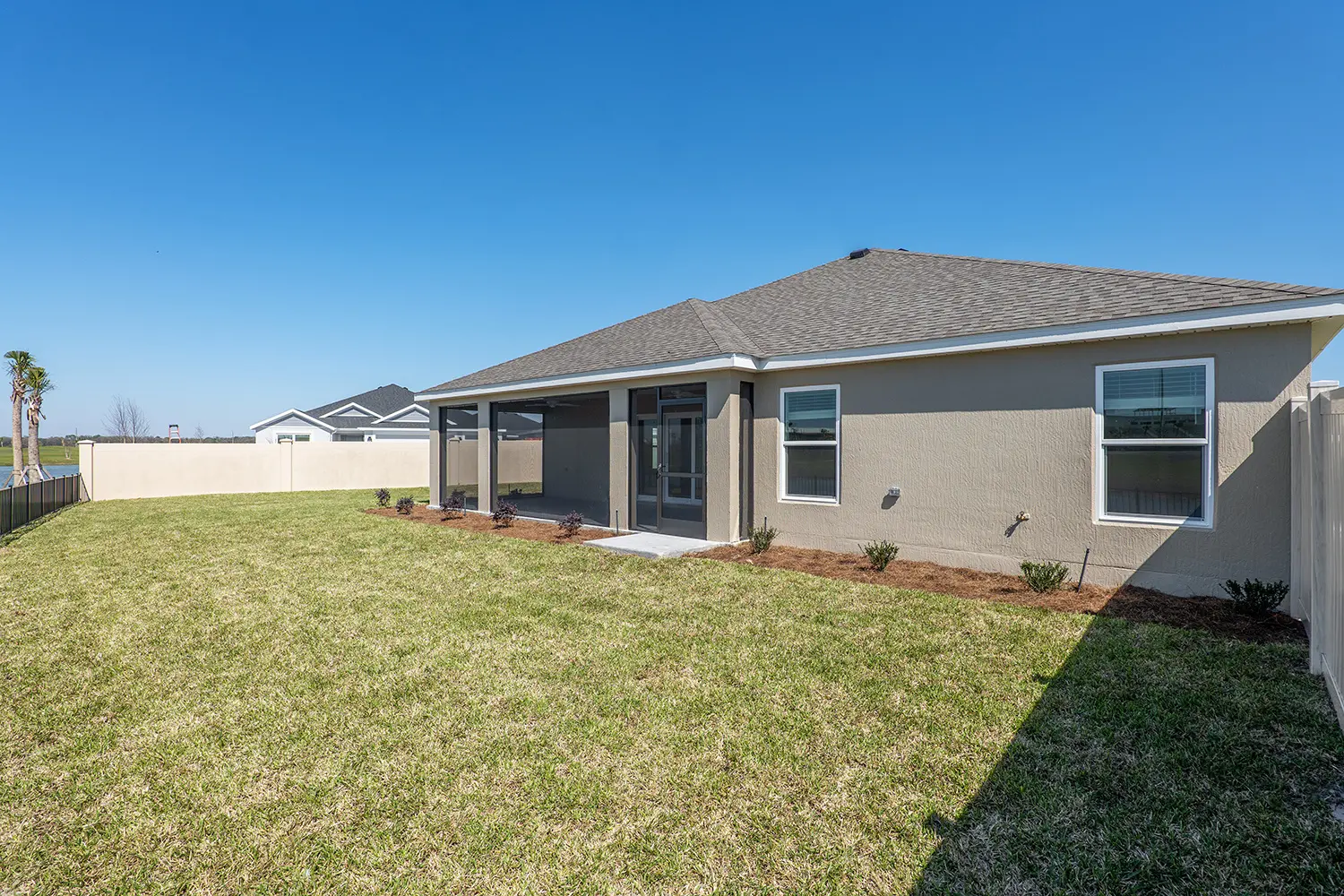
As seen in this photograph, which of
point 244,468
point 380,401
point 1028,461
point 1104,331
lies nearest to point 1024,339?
point 1104,331

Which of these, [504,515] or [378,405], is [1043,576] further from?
[378,405]

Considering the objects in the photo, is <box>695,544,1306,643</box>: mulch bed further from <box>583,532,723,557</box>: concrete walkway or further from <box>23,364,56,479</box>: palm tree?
<box>23,364,56,479</box>: palm tree

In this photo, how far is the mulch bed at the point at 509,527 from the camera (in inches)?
416

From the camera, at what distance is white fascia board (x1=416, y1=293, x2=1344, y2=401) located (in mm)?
5531

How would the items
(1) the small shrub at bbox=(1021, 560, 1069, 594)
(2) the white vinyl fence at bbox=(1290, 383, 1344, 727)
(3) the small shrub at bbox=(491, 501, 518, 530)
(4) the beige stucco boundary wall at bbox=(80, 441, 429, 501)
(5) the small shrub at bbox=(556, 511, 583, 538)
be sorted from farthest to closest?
1. (4) the beige stucco boundary wall at bbox=(80, 441, 429, 501)
2. (3) the small shrub at bbox=(491, 501, 518, 530)
3. (5) the small shrub at bbox=(556, 511, 583, 538)
4. (1) the small shrub at bbox=(1021, 560, 1069, 594)
5. (2) the white vinyl fence at bbox=(1290, 383, 1344, 727)

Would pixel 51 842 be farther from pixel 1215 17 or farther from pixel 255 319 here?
pixel 255 319

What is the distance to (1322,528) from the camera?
4.07 meters

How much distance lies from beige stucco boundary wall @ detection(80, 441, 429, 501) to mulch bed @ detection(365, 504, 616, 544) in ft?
29.4

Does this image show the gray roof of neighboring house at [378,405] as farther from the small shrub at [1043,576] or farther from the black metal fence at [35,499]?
the small shrub at [1043,576]

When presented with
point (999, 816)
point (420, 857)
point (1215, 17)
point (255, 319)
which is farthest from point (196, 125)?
point (1215, 17)

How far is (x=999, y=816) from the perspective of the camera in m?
2.71

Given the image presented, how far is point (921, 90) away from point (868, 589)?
1010 cm

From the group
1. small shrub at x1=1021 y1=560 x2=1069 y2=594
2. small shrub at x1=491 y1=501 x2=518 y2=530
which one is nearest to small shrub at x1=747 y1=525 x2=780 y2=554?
small shrub at x1=1021 y1=560 x2=1069 y2=594

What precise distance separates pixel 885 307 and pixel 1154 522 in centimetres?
476
